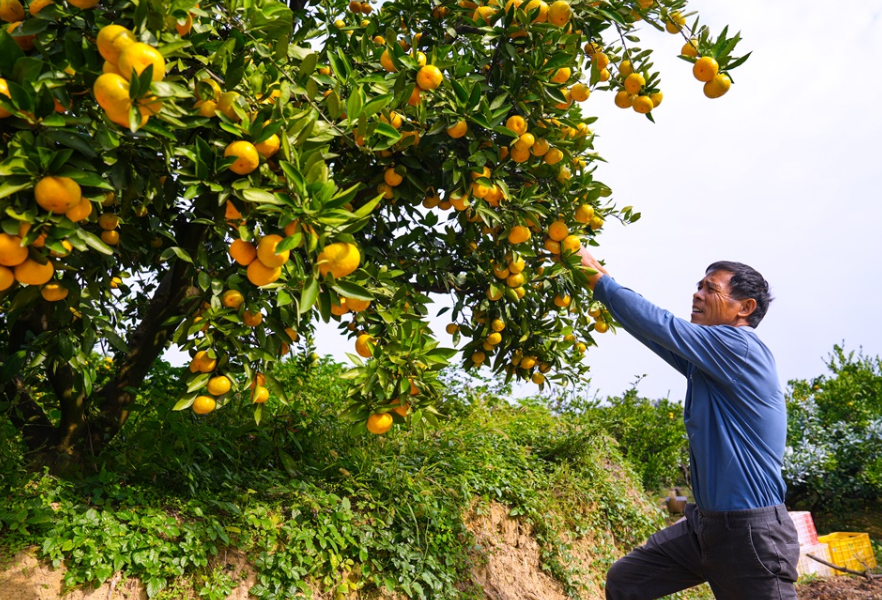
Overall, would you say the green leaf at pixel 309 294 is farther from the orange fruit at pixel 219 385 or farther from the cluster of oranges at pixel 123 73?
the orange fruit at pixel 219 385

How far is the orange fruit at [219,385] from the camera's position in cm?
248

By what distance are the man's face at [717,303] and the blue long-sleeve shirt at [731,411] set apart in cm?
20

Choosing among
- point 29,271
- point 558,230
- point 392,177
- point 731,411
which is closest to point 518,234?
point 558,230

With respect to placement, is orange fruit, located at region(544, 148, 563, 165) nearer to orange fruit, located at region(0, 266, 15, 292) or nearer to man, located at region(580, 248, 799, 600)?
man, located at region(580, 248, 799, 600)

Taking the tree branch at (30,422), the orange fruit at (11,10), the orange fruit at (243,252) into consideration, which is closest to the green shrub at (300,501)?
the tree branch at (30,422)

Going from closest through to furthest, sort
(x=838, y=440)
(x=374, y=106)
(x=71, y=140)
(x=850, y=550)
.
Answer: (x=71, y=140) < (x=374, y=106) < (x=850, y=550) < (x=838, y=440)

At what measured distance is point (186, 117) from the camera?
1875 mm

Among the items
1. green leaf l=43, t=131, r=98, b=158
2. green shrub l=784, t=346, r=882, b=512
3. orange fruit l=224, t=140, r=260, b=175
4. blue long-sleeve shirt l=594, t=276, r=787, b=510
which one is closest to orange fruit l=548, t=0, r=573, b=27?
blue long-sleeve shirt l=594, t=276, r=787, b=510

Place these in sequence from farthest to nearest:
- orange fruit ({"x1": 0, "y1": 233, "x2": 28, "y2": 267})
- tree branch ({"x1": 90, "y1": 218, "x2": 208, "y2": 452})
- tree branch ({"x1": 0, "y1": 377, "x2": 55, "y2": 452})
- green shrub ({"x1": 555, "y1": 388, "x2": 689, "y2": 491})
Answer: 1. green shrub ({"x1": 555, "y1": 388, "x2": 689, "y2": 491})
2. tree branch ({"x1": 90, "y1": 218, "x2": 208, "y2": 452})
3. tree branch ({"x1": 0, "y1": 377, "x2": 55, "y2": 452})
4. orange fruit ({"x1": 0, "y1": 233, "x2": 28, "y2": 267})

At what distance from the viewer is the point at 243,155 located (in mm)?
1858

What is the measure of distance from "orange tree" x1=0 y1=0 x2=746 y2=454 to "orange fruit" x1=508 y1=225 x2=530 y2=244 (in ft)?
0.05

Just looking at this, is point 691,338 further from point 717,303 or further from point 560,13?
point 560,13

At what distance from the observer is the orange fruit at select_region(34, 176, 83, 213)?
166 cm

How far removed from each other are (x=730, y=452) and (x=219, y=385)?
1919 mm
